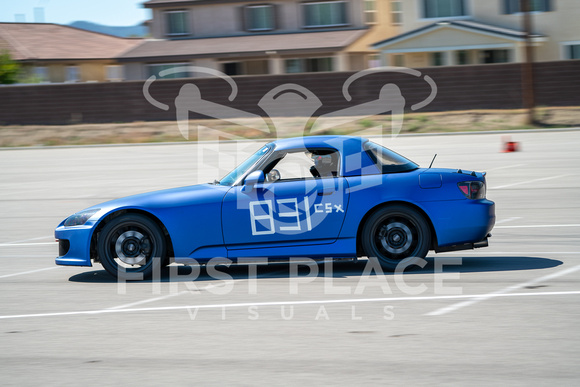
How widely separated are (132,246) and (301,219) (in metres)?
1.76

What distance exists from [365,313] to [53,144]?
100 feet

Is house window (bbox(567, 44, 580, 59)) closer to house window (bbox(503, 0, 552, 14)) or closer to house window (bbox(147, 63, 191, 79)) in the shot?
house window (bbox(503, 0, 552, 14))

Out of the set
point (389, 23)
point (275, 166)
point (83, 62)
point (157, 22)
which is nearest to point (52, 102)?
point (157, 22)

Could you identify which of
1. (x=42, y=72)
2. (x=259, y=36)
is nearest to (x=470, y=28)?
(x=259, y=36)

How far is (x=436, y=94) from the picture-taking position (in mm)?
34062

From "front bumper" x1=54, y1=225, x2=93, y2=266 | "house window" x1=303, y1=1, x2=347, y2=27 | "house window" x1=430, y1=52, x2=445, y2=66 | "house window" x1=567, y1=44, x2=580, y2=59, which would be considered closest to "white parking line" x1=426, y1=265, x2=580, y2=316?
"front bumper" x1=54, y1=225, x2=93, y2=266

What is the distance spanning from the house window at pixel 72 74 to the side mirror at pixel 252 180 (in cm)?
4839

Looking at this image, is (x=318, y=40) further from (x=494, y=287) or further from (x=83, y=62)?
(x=494, y=287)

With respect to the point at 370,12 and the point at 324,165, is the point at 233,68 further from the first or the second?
the point at 324,165

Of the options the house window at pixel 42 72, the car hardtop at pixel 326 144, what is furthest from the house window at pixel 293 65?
the car hardtop at pixel 326 144

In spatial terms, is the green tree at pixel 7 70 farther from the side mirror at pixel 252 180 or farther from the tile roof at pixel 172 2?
the side mirror at pixel 252 180

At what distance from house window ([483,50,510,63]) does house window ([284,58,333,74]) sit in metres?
8.91

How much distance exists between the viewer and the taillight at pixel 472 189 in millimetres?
7902

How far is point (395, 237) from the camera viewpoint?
7.89m
